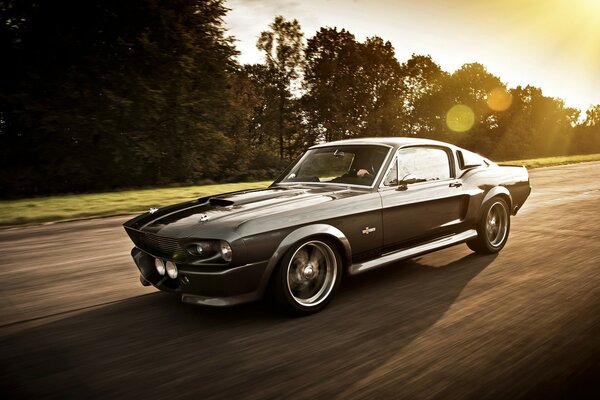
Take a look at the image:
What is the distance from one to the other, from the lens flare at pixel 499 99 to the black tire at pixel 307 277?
6459 cm

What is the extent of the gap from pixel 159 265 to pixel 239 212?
799 millimetres

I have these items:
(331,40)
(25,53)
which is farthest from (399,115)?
(25,53)

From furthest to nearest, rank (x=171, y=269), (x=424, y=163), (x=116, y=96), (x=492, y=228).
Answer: (x=116, y=96)
(x=492, y=228)
(x=424, y=163)
(x=171, y=269)

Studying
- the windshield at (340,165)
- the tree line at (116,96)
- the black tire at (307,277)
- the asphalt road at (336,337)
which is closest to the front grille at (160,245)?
the asphalt road at (336,337)

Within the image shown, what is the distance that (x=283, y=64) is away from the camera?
40250mm

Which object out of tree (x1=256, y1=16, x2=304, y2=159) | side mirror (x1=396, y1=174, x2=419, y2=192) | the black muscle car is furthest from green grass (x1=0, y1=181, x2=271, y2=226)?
tree (x1=256, y1=16, x2=304, y2=159)

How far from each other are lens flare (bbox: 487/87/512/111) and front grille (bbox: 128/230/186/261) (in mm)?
65170

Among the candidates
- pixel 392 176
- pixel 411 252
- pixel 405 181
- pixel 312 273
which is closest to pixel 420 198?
pixel 405 181

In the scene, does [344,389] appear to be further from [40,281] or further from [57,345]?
[40,281]

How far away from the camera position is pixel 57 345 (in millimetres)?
3207

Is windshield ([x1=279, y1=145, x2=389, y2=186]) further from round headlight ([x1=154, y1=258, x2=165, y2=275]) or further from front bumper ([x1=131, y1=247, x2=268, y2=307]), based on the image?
round headlight ([x1=154, y1=258, x2=165, y2=275])

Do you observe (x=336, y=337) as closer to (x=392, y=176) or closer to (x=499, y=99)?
(x=392, y=176)

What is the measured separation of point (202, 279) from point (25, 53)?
20.6 metres

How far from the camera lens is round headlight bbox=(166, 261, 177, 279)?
3.50m
